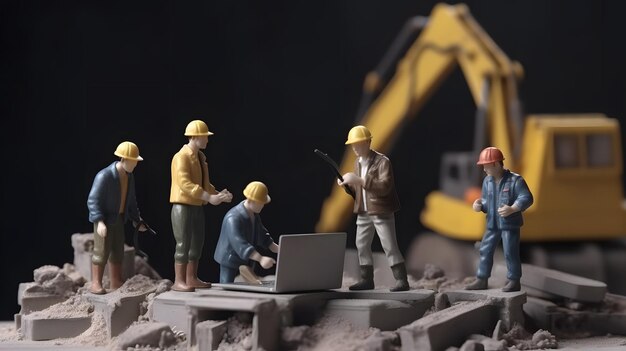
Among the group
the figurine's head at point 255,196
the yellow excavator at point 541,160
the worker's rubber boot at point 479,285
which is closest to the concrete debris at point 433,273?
the worker's rubber boot at point 479,285

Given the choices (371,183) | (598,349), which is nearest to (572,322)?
(598,349)

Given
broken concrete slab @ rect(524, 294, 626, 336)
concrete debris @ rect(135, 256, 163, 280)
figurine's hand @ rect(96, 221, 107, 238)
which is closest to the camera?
figurine's hand @ rect(96, 221, 107, 238)

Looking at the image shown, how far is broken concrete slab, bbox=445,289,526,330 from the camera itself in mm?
8805

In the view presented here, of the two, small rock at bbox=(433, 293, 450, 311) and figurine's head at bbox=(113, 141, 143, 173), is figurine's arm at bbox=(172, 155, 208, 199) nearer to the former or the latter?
figurine's head at bbox=(113, 141, 143, 173)

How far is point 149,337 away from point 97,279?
1502 mm

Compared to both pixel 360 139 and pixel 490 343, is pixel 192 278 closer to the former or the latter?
pixel 360 139

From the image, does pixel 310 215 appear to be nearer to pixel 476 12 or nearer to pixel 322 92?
pixel 322 92

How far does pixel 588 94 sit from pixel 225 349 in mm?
11512

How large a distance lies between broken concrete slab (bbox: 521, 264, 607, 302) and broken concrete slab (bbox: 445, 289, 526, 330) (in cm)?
82

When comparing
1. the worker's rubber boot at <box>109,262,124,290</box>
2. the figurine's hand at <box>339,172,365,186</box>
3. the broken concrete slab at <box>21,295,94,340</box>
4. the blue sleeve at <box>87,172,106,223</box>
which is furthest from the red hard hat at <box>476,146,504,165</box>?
the broken concrete slab at <box>21,295,94,340</box>

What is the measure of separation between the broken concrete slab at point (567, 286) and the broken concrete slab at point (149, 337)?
12.3 feet

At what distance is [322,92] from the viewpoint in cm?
1706

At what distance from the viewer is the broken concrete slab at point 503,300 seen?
28.9ft

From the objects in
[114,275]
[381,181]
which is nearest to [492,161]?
[381,181]
